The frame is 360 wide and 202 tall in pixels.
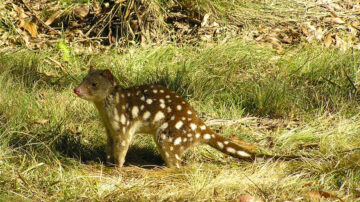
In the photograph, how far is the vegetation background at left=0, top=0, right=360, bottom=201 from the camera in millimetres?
3906

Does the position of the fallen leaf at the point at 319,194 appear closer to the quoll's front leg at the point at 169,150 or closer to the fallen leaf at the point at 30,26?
the quoll's front leg at the point at 169,150

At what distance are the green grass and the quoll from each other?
181 mm

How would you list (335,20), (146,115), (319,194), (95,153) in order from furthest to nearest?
1. (335,20)
2. (95,153)
3. (146,115)
4. (319,194)

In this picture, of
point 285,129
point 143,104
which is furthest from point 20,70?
point 285,129

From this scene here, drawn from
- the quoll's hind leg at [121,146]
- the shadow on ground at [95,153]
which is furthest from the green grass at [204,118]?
the quoll's hind leg at [121,146]

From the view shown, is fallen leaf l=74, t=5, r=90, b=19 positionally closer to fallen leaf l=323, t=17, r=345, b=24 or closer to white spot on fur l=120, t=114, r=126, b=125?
white spot on fur l=120, t=114, r=126, b=125

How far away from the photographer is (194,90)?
5523 mm

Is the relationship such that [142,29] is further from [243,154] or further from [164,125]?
[243,154]

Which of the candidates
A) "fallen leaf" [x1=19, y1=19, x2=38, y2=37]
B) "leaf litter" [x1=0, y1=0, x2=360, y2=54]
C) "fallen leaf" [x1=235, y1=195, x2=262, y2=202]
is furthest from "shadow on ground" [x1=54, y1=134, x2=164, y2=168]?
"fallen leaf" [x1=19, y1=19, x2=38, y2=37]

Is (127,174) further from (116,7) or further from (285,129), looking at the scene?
(116,7)

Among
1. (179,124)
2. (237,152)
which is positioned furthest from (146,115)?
(237,152)

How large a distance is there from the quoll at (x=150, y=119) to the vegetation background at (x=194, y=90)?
0.17 m

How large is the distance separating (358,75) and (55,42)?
13.1ft

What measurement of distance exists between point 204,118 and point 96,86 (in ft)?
4.64
